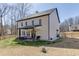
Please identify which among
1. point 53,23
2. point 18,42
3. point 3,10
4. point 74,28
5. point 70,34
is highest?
point 3,10

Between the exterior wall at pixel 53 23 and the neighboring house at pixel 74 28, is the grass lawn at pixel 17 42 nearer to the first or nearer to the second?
the exterior wall at pixel 53 23

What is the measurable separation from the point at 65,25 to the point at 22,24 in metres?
0.80

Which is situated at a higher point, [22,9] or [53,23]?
[22,9]

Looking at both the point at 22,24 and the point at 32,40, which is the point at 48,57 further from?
the point at 22,24

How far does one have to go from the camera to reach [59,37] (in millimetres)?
4441

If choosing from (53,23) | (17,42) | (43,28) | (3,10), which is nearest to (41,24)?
(43,28)

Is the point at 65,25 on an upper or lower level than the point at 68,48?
upper

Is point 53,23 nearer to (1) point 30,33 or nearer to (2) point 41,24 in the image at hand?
(2) point 41,24

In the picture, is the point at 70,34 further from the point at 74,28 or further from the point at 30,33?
the point at 30,33

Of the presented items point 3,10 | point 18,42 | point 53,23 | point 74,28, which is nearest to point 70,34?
point 74,28

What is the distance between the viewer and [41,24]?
437cm

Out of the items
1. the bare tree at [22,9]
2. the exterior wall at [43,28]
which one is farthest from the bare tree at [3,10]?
the exterior wall at [43,28]

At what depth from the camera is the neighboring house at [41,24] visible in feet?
14.3

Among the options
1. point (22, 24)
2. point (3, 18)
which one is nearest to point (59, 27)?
point (22, 24)
